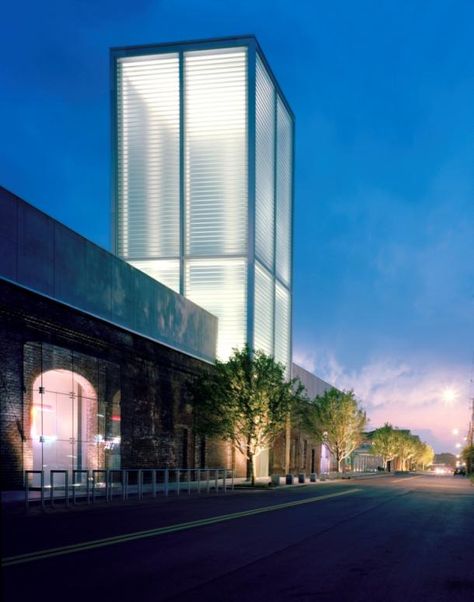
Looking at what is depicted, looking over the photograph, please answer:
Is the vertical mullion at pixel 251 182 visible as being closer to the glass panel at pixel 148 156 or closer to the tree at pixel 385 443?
the glass panel at pixel 148 156

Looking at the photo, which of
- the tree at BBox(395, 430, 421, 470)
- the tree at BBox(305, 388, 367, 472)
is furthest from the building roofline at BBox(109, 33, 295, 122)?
the tree at BBox(395, 430, 421, 470)

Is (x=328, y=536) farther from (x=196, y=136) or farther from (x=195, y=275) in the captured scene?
(x=196, y=136)

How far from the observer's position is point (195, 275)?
46.0 m

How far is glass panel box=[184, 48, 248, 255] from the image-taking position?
151 ft

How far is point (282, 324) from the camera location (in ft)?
180

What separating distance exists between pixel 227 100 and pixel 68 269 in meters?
24.8

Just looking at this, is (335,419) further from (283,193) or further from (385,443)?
(385,443)

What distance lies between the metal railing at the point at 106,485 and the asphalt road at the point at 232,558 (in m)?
3.01

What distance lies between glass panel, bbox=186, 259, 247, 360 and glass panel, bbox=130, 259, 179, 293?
0.80m

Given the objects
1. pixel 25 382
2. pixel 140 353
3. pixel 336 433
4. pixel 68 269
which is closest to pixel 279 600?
pixel 25 382

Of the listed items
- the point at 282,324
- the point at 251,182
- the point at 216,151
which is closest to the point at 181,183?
the point at 216,151

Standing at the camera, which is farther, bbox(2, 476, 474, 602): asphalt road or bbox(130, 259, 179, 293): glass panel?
bbox(130, 259, 179, 293): glass panel

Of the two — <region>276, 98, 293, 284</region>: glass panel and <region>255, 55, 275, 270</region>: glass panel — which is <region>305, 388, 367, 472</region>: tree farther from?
<region>255, 55, 275, 270</region>: glass panel

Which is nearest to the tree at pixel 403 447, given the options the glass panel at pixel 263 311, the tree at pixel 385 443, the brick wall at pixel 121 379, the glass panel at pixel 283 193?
the tree at pixel 385 443
